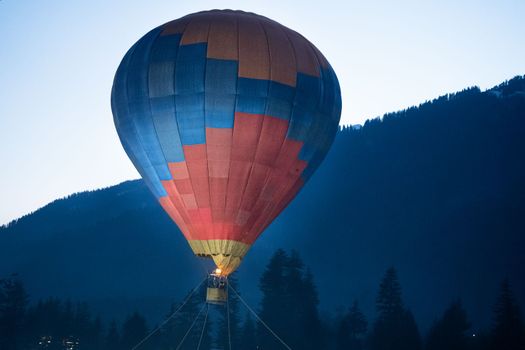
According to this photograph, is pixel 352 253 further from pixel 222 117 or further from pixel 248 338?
pixel 222 117

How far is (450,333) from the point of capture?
55.9 m

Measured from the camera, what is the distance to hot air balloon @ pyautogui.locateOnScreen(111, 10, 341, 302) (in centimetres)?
2433

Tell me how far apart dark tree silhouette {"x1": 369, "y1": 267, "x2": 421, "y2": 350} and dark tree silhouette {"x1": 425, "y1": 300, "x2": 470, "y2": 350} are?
129cm

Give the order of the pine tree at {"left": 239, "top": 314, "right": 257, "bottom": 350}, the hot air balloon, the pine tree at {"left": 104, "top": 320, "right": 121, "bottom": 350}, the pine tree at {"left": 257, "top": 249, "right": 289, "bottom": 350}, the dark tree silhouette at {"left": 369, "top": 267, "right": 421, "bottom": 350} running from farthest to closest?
the pine tree at {"left": 104, "top": 320, "right": 121, "bottom": 350} < the pine tree at {"left": 257, "top": 249, "right": 289, "bottom": 350} < the pine tree at {"left": 239, "top": 314, "right": 257, "bottom": 350} < the dark tree silhouette at {"left": 369, "top": 267, "right": 421, "bottom": 350} < the hot air balloon

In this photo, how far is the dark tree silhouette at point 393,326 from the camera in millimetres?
56312

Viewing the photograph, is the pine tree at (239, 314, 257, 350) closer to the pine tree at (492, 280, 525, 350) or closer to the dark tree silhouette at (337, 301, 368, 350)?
the dark tree silhouette at (337, 301, 368, 350)

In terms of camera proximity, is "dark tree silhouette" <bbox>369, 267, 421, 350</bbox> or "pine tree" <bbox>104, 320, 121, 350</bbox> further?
"pine tree" <bbox>104, 320, 121, 350</bbox>

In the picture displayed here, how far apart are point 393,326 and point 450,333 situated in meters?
4.16

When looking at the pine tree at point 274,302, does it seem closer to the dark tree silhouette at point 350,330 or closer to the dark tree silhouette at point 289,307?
the dark tree silhouette at point 289,307

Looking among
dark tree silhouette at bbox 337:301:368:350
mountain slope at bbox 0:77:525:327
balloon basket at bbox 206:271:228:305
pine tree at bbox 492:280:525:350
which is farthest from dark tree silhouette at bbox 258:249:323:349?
mountain slope at bbox 0:77:525:327

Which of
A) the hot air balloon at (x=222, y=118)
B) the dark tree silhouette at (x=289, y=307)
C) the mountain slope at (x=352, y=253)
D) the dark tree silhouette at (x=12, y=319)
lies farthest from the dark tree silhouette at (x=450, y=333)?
the mountain slope at (x=352, y=253)

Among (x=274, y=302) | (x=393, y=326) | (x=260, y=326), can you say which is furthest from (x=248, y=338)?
(x=393, y=326)

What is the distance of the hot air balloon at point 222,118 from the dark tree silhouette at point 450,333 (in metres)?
33.2

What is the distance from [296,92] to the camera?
25000 mm
